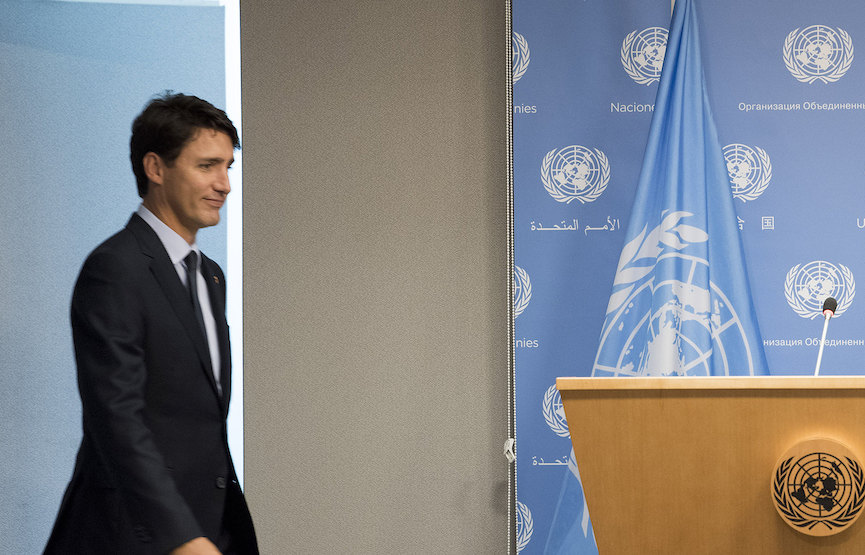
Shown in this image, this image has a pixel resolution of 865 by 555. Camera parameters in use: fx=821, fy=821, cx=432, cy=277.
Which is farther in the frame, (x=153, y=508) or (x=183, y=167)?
(x=183, y=167)

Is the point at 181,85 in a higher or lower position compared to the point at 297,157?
higher

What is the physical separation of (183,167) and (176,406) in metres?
0.60

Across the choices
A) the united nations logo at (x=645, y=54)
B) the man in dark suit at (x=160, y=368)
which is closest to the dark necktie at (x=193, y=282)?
the man in dark suit at (x=160, y=368)

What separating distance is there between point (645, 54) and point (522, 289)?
3.29 ft

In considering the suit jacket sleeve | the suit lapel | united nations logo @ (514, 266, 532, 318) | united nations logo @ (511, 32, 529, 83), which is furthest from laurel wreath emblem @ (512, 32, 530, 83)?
the suit jacket sleeve

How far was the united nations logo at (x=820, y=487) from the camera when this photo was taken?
1.48m

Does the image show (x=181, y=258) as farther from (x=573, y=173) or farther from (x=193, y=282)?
(x=573, y=173)

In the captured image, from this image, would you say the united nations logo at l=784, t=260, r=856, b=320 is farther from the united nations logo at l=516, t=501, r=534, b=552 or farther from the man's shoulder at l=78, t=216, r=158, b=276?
the man's shoulder at l=78, t=216, r=158, b=276

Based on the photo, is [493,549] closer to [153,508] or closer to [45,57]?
[153,508]

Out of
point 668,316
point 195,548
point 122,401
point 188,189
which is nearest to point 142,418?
point 122,401

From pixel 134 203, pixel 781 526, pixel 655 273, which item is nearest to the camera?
pixel 781 526

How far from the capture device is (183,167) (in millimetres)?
2045

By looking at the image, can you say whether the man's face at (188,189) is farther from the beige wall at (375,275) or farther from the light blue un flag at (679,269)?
the light blue un flag at (679,269)

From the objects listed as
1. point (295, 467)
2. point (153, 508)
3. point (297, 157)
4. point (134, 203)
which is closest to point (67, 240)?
point (134, 203)
